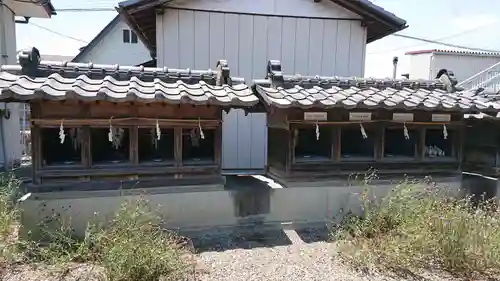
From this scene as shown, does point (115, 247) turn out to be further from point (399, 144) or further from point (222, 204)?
point (399, 144)

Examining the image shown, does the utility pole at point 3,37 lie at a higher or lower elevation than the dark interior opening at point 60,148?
higher

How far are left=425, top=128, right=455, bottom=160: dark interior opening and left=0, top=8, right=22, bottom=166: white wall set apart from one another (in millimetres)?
10481

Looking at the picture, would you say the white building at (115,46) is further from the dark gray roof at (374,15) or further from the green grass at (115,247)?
the green grass at (115,247)

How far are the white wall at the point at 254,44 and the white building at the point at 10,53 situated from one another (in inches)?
181

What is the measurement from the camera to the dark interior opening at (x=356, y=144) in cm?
722

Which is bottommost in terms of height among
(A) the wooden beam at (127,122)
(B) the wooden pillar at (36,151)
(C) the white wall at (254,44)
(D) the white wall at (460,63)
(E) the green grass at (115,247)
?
(E) the green grass at (115,247)

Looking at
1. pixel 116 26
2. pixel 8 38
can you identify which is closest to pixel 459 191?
pixel 8 38

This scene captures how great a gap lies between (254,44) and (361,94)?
375 centimetres

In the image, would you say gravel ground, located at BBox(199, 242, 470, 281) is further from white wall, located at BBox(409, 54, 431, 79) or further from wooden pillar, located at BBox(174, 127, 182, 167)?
white wall, located at BBox(409, 54, 431, 79)

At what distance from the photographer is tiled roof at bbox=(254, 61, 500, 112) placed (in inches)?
242

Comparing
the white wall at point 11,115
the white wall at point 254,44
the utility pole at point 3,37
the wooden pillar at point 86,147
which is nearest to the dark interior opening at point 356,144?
the white wall at point 254,44

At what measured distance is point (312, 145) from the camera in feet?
24.3

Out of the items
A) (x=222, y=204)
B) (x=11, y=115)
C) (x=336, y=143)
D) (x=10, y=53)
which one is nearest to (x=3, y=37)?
(x=10, y=53)

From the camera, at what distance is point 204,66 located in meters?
9.19
